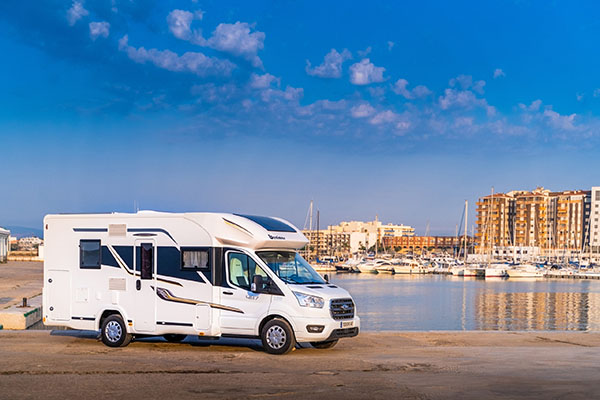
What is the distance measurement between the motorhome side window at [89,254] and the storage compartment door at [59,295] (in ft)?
1.48

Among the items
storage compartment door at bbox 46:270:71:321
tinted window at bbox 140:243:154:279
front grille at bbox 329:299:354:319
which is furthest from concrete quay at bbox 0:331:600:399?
tinted window at bbox 140:243:154:279

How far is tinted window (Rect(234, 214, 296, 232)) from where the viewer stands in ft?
48.3

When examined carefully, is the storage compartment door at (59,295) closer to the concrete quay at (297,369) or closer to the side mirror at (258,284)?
the concrete quay at (297,369)

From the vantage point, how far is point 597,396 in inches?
399

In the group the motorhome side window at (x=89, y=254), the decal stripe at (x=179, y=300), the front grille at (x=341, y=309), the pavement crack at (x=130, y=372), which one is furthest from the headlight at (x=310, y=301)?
the motorhome side window at (x=89, y=254)

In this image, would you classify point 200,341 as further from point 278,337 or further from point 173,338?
point 278,337

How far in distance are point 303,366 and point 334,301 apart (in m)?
1.78

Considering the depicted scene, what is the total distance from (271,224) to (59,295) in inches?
186

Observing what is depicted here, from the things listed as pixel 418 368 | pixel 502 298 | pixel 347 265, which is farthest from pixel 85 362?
pixel 347 265

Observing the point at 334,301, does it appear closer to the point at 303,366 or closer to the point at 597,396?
the point at 303,366

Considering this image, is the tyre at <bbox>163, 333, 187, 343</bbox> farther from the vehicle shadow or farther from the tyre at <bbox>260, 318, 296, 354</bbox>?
the tyre at <bbox>260, 318, 296, 354</bbox>

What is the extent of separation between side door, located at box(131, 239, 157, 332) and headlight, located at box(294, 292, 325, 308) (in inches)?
120

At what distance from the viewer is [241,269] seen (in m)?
14.5

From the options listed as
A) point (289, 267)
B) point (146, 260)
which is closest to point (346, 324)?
point (289, 267)
